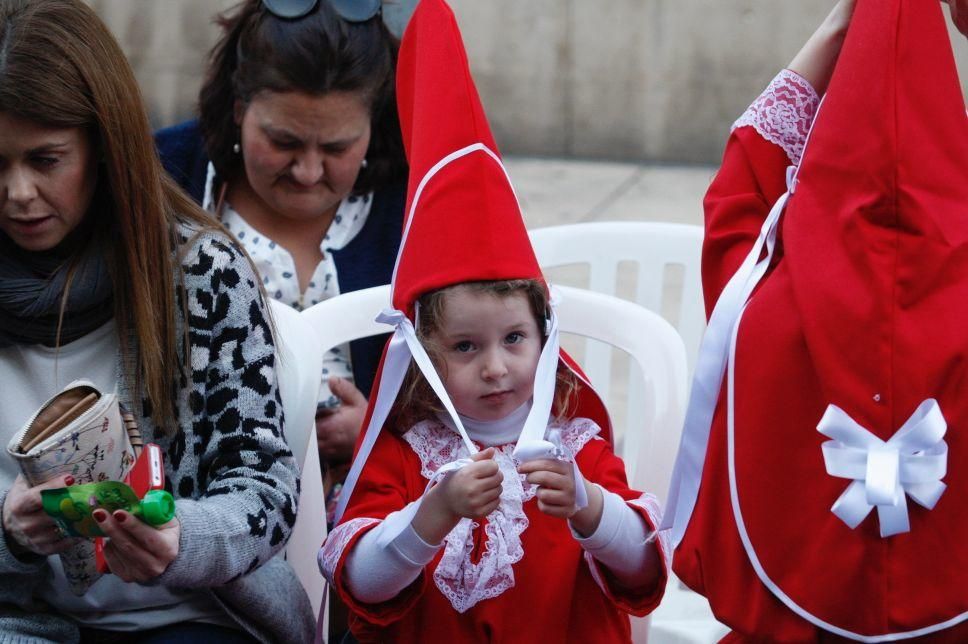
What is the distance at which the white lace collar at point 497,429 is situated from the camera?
204 centimetres

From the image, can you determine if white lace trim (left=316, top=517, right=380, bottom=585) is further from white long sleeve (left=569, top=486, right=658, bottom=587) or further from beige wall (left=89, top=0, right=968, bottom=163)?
beige wall (left=89, top=0, right=968, bottom=163)

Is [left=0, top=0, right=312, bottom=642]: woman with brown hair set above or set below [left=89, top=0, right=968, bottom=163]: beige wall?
above

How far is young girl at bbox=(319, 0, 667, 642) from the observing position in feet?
6.31

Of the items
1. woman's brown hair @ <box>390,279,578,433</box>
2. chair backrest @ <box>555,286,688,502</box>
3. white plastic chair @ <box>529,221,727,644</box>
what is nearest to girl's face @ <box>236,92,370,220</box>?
white plastic chair @ <box>529,221,727,644</box>

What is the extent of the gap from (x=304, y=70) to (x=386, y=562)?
3.43ft

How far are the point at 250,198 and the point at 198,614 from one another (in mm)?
1067

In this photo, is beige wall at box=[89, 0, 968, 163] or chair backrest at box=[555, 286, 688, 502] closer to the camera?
A: chair backrest at box=[555, 286, 688, 502]

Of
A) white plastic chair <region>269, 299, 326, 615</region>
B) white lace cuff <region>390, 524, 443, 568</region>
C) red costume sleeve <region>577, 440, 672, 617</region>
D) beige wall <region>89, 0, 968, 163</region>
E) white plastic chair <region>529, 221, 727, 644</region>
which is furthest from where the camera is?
beige wall <region>89, 0, 968, 163</region>

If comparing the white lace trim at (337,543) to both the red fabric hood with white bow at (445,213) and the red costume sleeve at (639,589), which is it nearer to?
the red fabric hood with white bow at (445,213)

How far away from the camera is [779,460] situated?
5.44 feet

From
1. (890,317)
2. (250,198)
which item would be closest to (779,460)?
(890,317)

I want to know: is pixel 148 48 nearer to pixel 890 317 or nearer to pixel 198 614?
pixel 198 614

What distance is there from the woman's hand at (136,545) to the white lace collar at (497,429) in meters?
0.48

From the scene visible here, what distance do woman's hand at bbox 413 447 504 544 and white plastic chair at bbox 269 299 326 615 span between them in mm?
352
